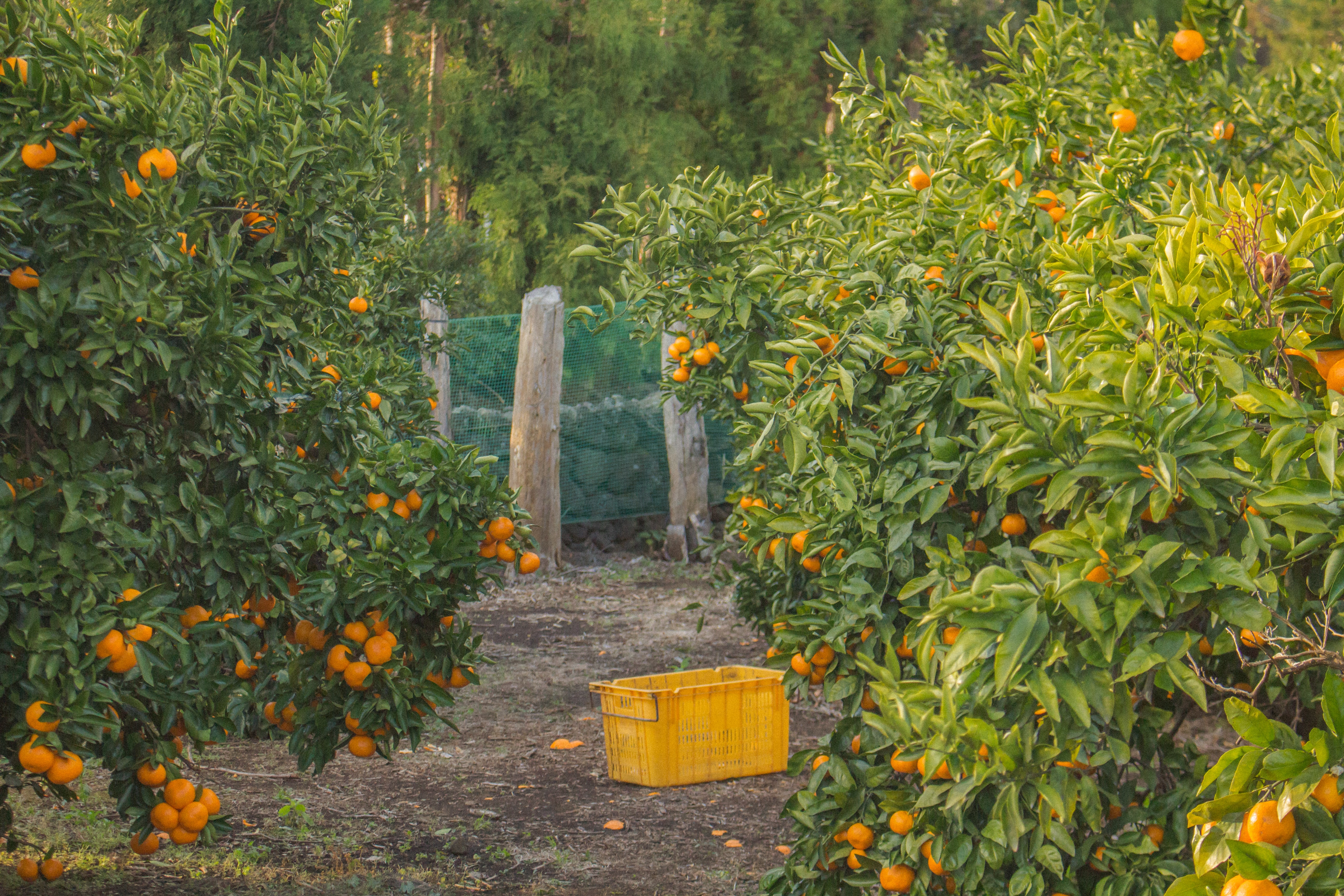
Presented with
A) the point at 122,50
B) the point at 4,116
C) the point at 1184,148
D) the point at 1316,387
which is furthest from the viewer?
the point at 1184,148

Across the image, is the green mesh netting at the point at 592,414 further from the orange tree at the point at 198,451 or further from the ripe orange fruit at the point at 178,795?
the ripe orange fruit at the point at 178,795

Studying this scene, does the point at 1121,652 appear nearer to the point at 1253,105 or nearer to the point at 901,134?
the point at 901,134

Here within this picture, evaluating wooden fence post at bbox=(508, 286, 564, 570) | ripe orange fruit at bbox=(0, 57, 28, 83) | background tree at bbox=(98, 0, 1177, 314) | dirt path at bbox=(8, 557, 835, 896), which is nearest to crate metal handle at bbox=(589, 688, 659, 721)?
dirt path at bbox=(8, 557, 835, 896)

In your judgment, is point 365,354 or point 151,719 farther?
point 365,354

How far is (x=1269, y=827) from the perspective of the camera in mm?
1171

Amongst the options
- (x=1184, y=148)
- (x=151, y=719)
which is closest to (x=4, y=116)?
(x=151, y=719)

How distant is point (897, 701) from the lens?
1442 millimetres

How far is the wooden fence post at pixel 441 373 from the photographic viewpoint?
804cm

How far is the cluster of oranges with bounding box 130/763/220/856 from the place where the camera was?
2.45 m

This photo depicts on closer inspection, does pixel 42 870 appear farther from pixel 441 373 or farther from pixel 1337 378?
pixel 441 373

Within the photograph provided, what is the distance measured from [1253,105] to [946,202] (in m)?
1.96

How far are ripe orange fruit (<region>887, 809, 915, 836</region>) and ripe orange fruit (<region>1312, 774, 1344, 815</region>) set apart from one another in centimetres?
102

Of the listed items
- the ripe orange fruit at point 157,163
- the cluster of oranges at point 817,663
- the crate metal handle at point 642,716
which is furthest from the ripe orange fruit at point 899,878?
the crate metal handle at point 642,716

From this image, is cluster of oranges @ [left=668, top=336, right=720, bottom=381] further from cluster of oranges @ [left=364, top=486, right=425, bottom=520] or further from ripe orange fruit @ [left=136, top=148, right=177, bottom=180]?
ripe orange fruit @ [left=136, top=148, right=177, bottom=180]
